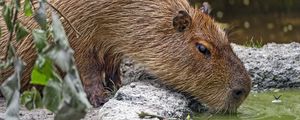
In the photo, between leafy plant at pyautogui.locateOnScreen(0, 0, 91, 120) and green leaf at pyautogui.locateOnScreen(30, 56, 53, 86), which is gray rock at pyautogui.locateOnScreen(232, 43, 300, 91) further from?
green leaf at pyautogui.locateOnScreen(30, 56, 53, 86)

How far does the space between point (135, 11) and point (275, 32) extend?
22.8ft

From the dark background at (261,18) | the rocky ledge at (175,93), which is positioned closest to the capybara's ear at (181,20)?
the rocky ledge at (175,93)

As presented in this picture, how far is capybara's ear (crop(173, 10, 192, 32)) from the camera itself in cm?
547

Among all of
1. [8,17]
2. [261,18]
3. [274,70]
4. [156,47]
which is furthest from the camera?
[261,18]

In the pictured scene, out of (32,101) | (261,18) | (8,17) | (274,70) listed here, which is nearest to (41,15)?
(8,17)

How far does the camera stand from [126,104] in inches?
186

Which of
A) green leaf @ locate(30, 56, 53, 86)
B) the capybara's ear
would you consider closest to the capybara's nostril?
the capybara's ear

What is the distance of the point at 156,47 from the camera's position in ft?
18.2

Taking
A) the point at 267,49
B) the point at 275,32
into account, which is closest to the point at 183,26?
the point at 267,49

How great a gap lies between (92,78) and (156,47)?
0.48m

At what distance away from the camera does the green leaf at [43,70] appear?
200 cm

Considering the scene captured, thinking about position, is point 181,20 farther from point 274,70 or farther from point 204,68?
point 274,70

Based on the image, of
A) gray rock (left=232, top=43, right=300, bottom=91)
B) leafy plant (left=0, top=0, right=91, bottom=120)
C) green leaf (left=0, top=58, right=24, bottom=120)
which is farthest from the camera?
gray rock (left=232, top=43, right=300, bottom=91)

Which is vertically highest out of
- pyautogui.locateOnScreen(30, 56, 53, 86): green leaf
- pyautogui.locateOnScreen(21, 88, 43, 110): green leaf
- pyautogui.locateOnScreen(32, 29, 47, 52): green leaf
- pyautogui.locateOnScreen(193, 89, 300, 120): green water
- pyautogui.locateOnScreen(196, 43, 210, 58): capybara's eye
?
pyautogui.locateOnScreen(32, 29, 47, 52): green leaf
